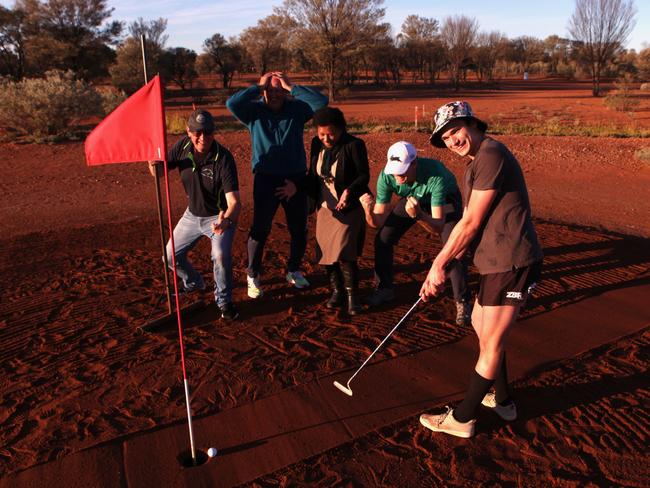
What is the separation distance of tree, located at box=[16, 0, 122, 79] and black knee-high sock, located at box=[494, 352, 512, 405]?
38952mm

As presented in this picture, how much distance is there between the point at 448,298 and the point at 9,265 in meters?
5.06

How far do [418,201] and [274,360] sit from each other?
1855 millimetres

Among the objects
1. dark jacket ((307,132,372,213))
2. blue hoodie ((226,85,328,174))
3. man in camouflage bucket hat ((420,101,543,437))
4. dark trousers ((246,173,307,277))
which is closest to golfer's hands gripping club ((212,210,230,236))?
dark trousers ((246,173,307,277))

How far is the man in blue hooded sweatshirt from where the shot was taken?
5207mm

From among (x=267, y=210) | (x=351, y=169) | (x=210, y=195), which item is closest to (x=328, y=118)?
(x=351, y=169)

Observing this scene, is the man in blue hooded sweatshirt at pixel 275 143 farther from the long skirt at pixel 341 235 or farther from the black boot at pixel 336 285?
the black boot at pixel 336 285

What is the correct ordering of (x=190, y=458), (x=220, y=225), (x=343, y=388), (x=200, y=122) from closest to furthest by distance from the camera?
(x=190, y=458), (x=343, y=388), (x=200, y=122), (x=220, y=225)

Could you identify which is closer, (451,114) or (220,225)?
(451,114)

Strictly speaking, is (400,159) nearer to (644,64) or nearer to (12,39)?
(12,39)

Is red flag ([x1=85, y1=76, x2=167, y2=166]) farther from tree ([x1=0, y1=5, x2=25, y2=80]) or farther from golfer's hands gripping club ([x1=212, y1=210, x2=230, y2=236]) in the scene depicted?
tree ([x1=0, y1=5, x2=25, y2=80])

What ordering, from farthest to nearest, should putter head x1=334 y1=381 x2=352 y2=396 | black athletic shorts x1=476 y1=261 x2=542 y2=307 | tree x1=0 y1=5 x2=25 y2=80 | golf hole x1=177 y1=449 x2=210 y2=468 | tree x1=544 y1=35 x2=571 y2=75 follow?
tree x1=544 y1=35 x2=571 y2=75, tree x1=0 y1=5 x2=25 y2=80, putter head x1=334 y1=381 x2=352 y2=396, golf hole x1=177 y1=449 x2=210 y2=468, black athletic shorts x1=476 y1=261 x2=542 y2=307

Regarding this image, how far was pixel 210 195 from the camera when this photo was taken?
5.05m

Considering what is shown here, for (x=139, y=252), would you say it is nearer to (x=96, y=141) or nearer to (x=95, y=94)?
(x=96, y=141)

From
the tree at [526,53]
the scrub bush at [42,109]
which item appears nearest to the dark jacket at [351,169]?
the scrub bush at [42,109]
